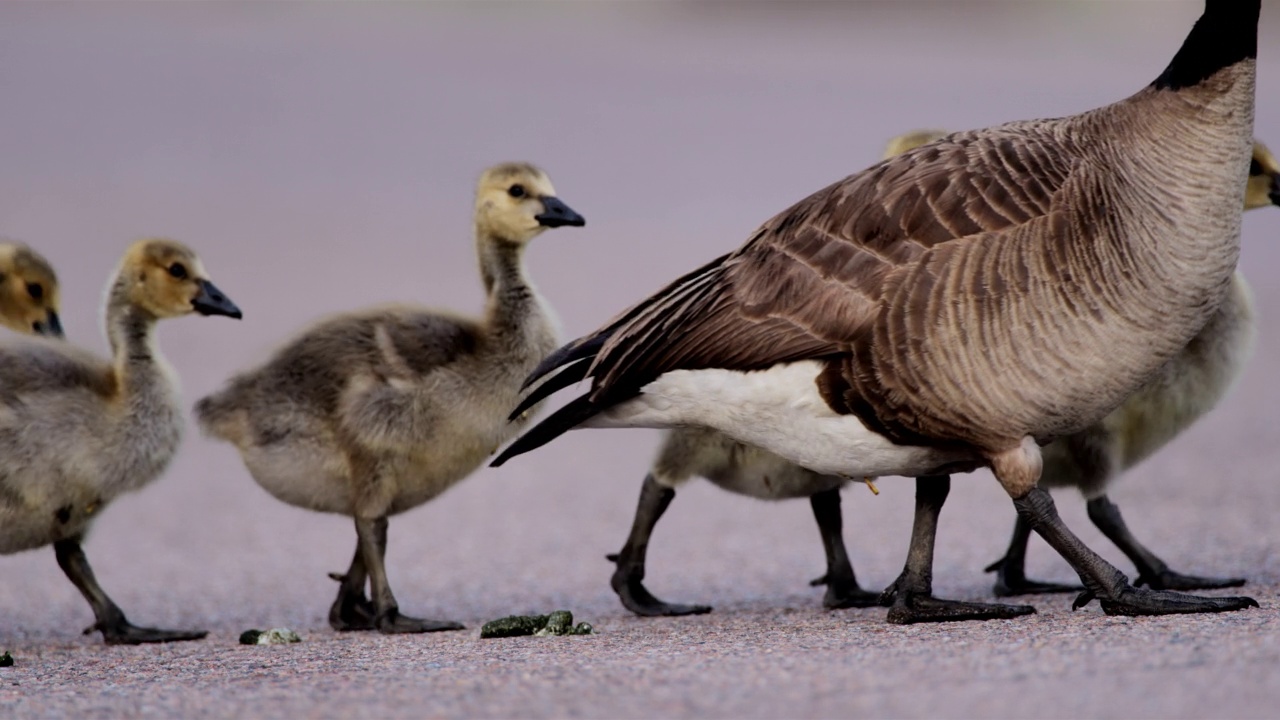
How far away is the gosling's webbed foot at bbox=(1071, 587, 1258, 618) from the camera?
4.84 m

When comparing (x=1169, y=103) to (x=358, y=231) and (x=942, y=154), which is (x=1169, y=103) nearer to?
(x=942, y=154)

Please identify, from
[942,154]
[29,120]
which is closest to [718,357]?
[942,154]

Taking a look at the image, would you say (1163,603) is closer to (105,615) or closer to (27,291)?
(105,615)

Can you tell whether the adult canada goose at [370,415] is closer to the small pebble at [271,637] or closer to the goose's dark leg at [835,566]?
the small pebble at [271,637]

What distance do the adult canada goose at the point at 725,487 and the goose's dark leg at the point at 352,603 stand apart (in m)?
0.88

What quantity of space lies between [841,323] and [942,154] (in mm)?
637

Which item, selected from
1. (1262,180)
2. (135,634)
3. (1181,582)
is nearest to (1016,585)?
(1181,582)

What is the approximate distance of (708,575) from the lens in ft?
23.6

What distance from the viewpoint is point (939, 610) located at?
521 cm

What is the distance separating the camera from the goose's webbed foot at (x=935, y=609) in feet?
16.7

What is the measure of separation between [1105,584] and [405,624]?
7.40 feet

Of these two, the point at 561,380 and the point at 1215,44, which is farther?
the point at 561,380

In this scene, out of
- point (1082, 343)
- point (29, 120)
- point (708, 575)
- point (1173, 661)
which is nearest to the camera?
point (1173, 661)

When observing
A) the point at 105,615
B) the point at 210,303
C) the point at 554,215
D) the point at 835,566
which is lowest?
the point at 835,566
